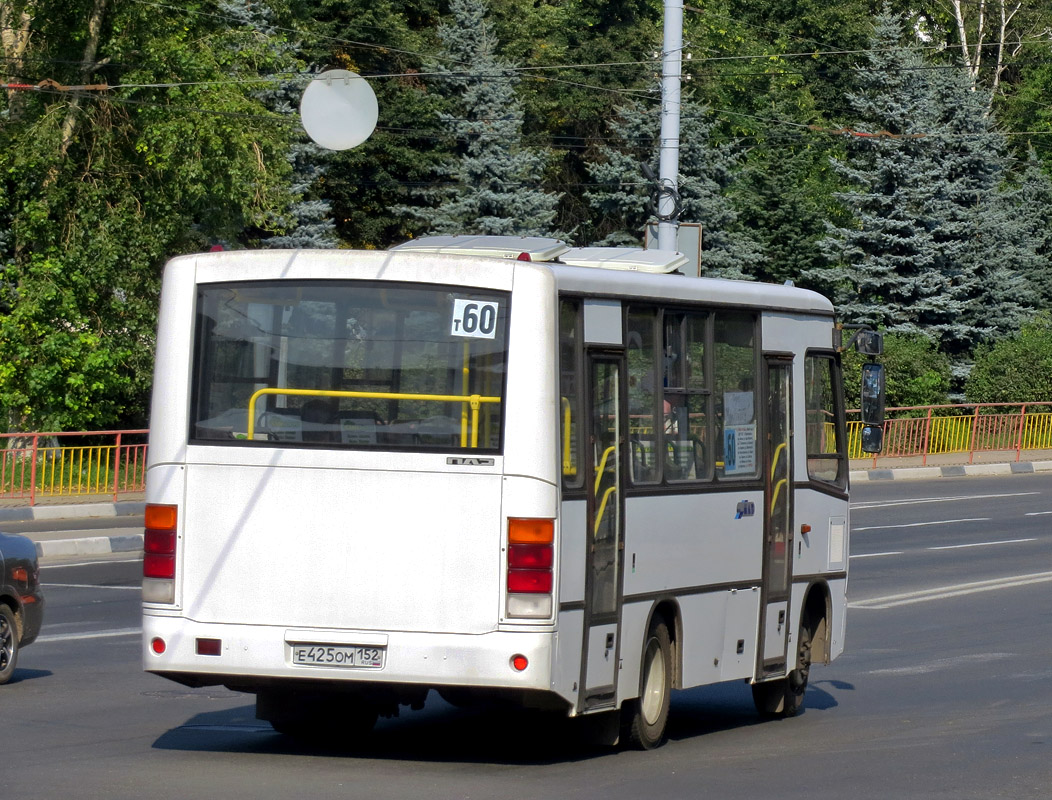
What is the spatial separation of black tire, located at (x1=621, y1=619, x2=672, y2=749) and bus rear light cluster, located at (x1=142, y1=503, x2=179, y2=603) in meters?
2.53

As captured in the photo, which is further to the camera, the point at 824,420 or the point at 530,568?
the point at 824,420

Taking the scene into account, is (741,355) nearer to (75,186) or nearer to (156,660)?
(156,660)

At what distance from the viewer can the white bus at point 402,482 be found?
8.10 metres

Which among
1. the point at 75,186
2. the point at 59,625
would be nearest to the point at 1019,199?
the point at 75,186

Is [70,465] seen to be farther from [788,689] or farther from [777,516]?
[777,516]

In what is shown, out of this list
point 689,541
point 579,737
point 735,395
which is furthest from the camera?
point 735,395

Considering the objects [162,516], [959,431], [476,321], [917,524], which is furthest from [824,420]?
[959,431]

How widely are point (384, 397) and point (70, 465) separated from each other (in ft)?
56.8

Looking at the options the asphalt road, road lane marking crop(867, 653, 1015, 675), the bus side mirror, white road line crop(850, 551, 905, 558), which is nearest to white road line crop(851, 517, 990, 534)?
white road line crop(850, 551, 905, 558)

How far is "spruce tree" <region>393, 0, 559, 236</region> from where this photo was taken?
4175 cm

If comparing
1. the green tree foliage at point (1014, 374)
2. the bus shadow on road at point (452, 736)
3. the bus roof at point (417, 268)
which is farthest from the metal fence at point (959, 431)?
the bus roof at point (417, 268)

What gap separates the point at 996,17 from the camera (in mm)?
67938

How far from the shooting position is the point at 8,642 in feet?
38.1

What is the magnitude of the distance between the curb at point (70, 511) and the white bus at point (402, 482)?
50.7 ft
